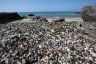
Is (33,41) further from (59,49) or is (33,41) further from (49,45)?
(59,49)

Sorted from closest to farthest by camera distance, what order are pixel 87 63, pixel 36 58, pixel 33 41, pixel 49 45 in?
pixel 87 63 → pixel 36 58 → pixel 49 45 → pixel 33 41

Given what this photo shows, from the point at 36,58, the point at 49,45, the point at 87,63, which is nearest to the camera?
the point at 87,63

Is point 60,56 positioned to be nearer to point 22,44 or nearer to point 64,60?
point 64,60

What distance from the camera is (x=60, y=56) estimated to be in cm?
791

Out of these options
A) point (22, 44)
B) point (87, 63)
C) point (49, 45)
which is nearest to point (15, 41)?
point (22, 44)

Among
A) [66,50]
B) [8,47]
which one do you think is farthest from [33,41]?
[66,50]

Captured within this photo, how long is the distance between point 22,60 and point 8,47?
1760 mm

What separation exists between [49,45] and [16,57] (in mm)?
2213

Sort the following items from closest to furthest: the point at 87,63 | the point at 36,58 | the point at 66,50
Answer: the point at 87,63, the point at 36,58, the point at 66,50

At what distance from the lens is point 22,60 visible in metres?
7.49

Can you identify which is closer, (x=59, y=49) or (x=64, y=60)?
(x=64, y=60)

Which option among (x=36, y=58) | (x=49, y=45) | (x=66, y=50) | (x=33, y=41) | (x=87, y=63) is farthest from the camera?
(x=33, y=41)

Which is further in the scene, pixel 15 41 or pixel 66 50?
pixel 15 41

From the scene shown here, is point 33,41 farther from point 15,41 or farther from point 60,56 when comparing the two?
point 60,56
